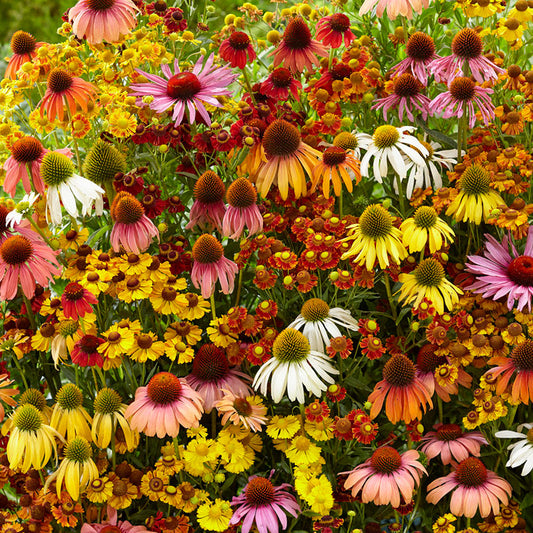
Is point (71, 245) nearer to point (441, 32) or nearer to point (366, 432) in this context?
point (366, 432)

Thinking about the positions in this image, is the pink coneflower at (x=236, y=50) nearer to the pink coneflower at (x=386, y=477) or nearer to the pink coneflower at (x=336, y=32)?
the pink coneflower at (x=336, y=32)

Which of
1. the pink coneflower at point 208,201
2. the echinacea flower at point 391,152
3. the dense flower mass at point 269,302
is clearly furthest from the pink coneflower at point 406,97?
the pink coneflower at point 208,201

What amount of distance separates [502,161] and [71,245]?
39.6 inches

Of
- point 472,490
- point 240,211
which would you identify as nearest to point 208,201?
point 240,211

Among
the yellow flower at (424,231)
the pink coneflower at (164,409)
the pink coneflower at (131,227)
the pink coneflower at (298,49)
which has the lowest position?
the pink coneflower at (164,409)

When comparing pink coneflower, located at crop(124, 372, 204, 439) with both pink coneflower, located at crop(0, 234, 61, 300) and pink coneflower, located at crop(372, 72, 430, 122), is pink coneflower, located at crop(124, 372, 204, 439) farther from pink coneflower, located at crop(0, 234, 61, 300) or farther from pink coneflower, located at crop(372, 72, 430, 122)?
pink coneflower, located at crop(372, 72, 430, 122)

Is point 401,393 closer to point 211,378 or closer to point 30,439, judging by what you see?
point 211,378

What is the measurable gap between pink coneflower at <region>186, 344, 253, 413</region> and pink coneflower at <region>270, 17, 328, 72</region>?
0.73 m

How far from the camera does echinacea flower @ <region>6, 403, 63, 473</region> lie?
1570mm

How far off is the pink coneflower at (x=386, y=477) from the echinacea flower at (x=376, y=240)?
1.28 feet

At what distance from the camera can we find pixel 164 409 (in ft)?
5.11

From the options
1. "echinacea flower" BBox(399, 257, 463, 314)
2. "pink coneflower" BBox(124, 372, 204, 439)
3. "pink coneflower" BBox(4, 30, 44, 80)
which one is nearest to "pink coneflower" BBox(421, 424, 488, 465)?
"echinacea flower" BBox(399, 257, 463, 314)

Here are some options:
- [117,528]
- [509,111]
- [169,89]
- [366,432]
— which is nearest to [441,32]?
[509,111]

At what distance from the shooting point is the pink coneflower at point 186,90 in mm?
1776
